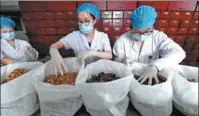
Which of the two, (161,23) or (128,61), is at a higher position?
(161,23)

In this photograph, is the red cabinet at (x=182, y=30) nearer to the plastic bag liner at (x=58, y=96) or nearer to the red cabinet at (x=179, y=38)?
the red cabinet at (x=179, y=38)

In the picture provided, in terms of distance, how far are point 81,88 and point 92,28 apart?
10.6 inches

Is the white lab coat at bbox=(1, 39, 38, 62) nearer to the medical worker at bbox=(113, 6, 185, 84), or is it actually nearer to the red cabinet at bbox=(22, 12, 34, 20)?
the red cabinet at bbox=(22, 12, 34, 20)

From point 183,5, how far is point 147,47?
0.92ft

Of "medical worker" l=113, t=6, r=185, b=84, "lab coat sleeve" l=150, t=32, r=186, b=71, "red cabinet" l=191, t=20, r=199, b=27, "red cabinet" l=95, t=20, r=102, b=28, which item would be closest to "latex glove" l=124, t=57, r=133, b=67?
"medical worker" l=113, t=6, r=185, b=84

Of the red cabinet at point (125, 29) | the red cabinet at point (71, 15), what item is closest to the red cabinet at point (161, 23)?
the red cabinet at point (125, 29)

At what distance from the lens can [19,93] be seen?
880mm

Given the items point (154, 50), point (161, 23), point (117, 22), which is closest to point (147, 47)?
point (154, 50)

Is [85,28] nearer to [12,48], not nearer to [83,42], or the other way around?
[83,42]

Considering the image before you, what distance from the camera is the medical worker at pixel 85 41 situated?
0.83 metres

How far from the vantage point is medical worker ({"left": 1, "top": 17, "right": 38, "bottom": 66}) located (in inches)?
28.9

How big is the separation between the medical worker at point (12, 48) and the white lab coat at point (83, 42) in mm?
164

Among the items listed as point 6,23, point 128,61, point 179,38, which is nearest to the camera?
point 6,23

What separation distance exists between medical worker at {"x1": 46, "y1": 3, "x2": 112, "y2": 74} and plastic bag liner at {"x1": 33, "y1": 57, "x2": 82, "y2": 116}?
49mm
